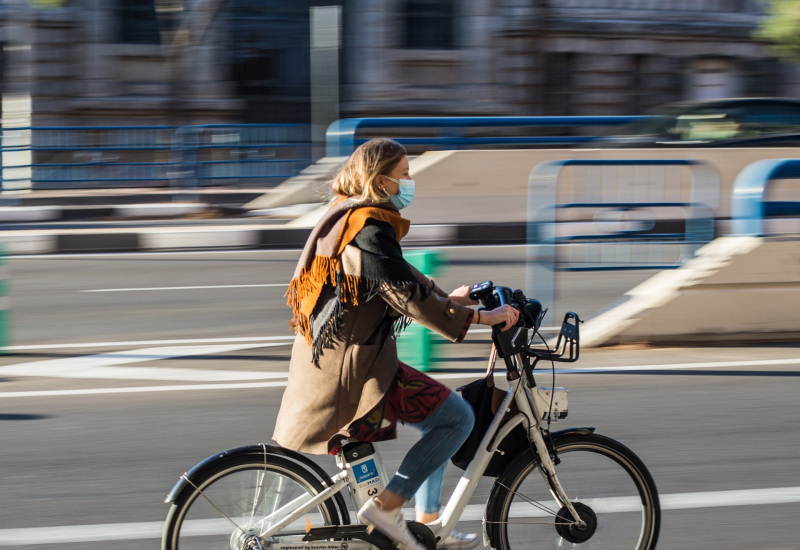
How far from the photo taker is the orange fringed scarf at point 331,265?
328 centimetres

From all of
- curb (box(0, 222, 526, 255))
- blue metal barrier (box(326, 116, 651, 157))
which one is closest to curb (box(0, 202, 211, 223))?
curb (box(0, 222, 526, 255))

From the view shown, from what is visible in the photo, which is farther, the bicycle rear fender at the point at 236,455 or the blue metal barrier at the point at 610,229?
the blue metal barrier at the point at 610,229

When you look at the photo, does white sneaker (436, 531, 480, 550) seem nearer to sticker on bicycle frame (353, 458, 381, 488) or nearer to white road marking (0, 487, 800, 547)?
sticker on bicycle frame (353, 458, 381, 488)

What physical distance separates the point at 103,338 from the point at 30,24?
15.8m

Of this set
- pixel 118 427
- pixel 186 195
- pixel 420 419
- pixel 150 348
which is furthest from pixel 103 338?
pixel 186 195

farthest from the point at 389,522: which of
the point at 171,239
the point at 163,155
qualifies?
the point at 163,155

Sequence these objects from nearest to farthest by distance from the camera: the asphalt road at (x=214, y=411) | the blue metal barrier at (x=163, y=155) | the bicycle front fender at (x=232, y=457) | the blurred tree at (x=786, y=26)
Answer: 1. the bicycle front fender at (x=232, y=457)
2. the asphalt road at (x=214, y=411)
3. the blue metal barrier at (x=163, y=155)
4. the blurred tree at (x=786, y=26)

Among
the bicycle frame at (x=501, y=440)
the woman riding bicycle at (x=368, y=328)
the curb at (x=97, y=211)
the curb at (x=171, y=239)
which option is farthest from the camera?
the curb at (x=97, y=211)

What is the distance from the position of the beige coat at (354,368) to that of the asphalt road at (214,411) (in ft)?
4.18

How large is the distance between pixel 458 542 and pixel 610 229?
19.6 ft

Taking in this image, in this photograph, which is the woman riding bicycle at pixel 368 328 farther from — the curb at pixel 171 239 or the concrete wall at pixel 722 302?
the curb at pixel 171 239

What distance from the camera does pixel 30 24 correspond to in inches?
869

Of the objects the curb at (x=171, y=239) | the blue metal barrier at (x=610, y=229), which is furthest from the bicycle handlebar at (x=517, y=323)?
the curb at (x=171, y=239)

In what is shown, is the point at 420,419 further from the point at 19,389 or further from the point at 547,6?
the point at 547,6
